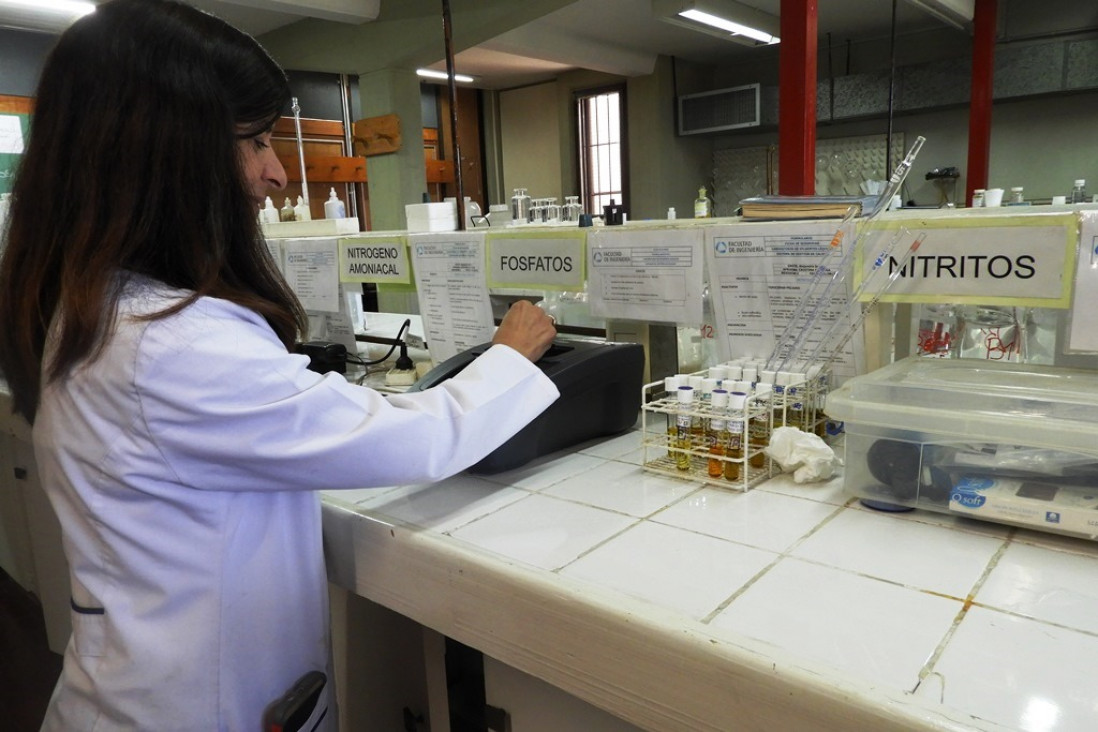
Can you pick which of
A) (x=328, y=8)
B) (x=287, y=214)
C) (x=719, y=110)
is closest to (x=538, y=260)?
(x=287, y=214)

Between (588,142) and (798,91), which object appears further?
(588,142)

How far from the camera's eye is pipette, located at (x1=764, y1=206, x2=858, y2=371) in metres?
1.12

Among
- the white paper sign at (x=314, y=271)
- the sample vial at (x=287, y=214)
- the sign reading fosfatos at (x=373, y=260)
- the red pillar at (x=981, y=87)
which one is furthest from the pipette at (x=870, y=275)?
the red pillar at (x=981, y=87)

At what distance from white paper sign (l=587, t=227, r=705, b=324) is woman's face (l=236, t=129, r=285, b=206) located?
61 cm

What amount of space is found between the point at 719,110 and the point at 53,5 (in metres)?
5.64

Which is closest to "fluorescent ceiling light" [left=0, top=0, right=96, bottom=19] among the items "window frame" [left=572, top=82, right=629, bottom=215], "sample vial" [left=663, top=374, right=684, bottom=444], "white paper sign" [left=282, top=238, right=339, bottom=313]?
"white paper sign" [left=282, top=238, right=339, bottom=313]

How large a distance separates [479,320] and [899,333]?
2.70ft

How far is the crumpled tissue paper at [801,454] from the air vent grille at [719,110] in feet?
22.4

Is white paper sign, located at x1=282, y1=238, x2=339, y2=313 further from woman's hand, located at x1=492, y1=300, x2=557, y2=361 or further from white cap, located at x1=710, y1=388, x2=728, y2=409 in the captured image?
white cap, located at x1=710, y1=388, x2=728, y2=409

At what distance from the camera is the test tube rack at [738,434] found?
1.03 m

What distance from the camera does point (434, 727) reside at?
1216 mm

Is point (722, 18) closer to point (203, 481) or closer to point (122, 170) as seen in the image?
point (122, 170)

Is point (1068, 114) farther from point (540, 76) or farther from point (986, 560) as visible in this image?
point (986, 560)

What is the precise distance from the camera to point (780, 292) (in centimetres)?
121
